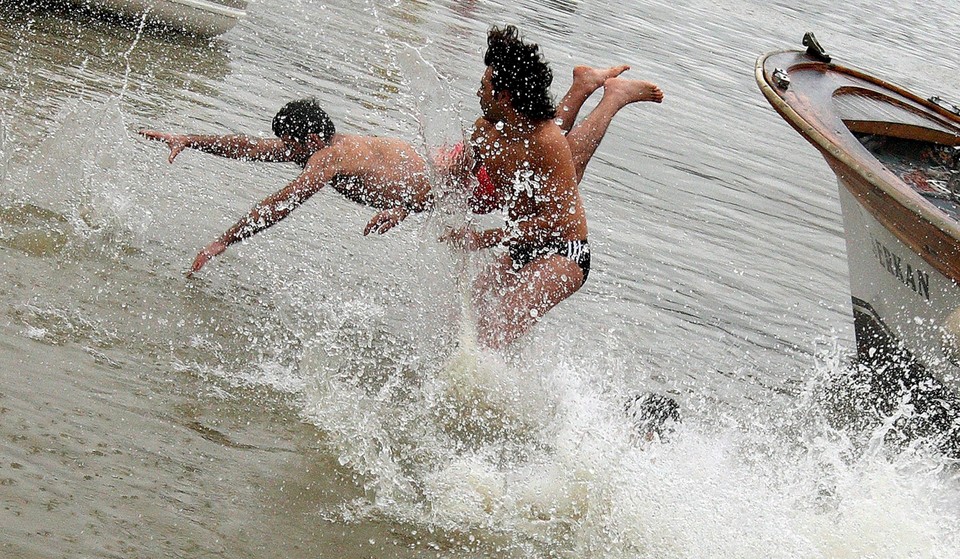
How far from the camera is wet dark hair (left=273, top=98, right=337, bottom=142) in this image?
5.95 metres

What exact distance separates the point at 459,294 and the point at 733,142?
683 cm

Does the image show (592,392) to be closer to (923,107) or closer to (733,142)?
(923,107)

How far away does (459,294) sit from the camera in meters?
5.87

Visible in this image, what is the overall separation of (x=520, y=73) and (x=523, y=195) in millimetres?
648

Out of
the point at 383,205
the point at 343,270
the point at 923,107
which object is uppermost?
the point at 923,107

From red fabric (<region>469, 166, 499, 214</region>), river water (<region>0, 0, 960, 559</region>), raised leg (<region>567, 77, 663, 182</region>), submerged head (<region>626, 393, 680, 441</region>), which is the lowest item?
river water (<region>0, 0, 960, 559</region>)

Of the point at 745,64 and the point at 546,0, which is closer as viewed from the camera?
the point at 745,64

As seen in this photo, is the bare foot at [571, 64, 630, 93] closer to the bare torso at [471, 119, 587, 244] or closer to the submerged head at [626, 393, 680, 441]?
the bare torso at [471, 119, 587, 244]

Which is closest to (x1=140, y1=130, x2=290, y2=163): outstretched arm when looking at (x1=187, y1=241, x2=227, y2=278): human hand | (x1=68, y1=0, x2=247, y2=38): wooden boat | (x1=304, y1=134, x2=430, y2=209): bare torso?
(x1=304, y1=134, x2=430, y2=209): bare torso

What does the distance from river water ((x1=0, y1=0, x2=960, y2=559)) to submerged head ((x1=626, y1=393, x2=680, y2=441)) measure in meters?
0.07

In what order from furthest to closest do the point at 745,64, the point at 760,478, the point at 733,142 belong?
the point at 745,64
the point at 733,142
the point at 760,478

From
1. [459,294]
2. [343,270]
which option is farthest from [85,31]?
[459,294]

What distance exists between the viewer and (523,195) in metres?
5.63

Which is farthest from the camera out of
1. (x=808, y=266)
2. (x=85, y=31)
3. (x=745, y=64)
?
(x=745, y=64)
